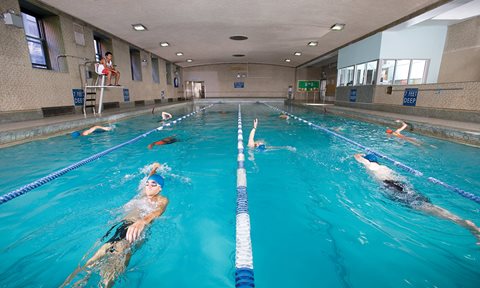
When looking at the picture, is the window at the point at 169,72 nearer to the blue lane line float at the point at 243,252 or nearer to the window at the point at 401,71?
the window at the point at 401,71

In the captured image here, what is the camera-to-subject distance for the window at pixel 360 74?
39.2 feet

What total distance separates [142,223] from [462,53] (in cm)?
1320

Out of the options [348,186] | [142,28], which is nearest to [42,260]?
[348,186]

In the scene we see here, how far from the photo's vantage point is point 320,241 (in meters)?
1.96

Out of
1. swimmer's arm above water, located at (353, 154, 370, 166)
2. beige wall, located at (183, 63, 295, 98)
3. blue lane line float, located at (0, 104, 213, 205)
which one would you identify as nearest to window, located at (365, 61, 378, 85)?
swimmer's arm above water, located at (353, 154, 370, 166)

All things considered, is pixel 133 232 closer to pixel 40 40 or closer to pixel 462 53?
pixel 40 40

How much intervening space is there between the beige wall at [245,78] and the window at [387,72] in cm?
1640

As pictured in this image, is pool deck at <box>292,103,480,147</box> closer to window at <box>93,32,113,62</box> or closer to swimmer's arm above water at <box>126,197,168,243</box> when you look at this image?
swimmer's arm above water at <box>126,197,168,243</box>

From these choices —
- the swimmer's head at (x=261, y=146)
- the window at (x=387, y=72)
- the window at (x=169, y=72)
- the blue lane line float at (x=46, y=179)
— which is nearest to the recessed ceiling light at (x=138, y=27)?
the blue lane line float at (x=46, y=179)

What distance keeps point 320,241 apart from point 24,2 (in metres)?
9.90

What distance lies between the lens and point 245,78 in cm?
2667

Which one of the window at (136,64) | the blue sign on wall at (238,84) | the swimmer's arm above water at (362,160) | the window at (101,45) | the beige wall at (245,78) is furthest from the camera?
the blue sign on wall at (238,84)

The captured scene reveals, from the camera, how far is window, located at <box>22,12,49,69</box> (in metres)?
7.64

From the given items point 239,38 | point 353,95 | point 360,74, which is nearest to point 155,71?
point 239,38
